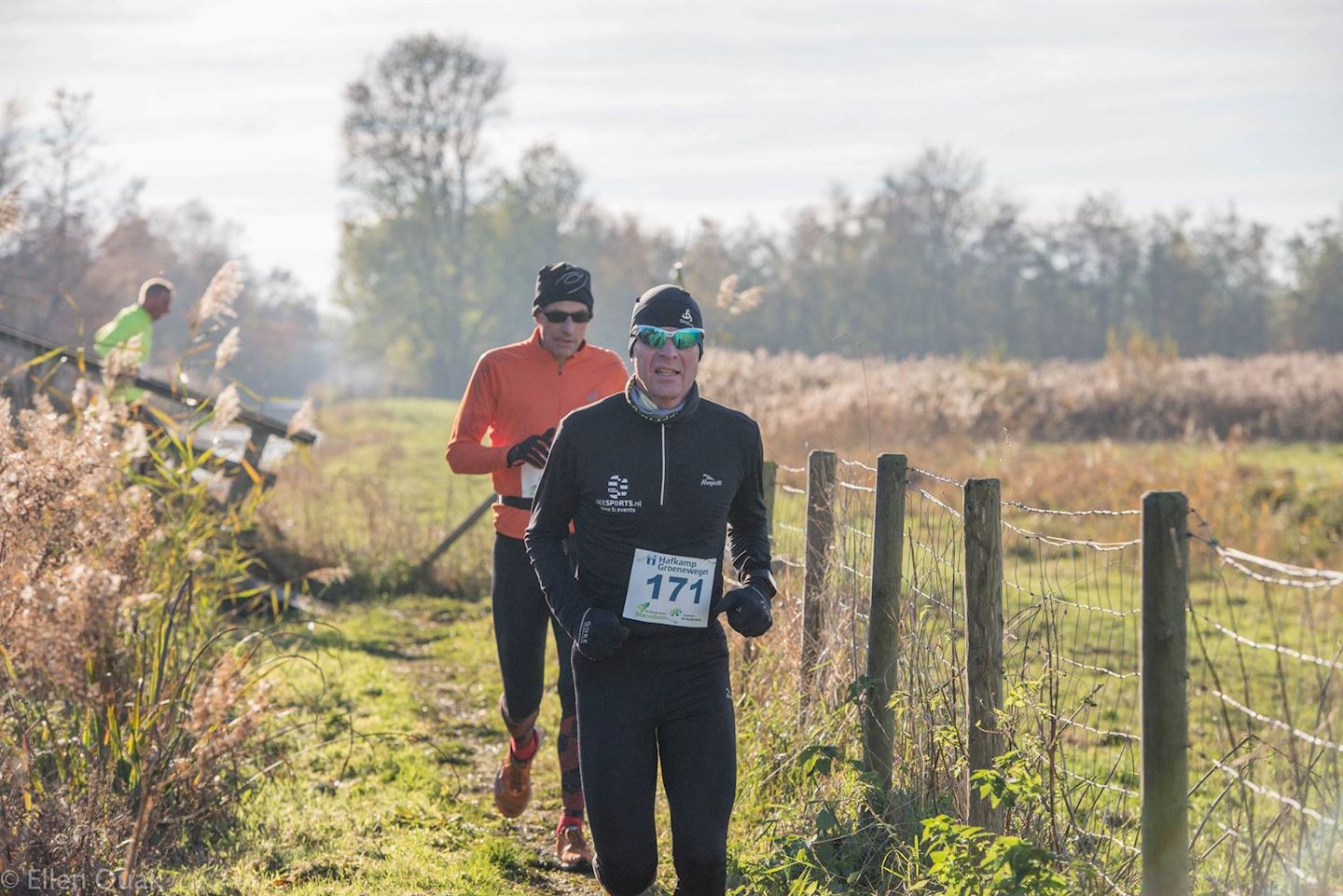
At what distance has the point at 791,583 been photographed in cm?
689

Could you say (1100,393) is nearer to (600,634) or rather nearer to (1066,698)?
(1066,698)

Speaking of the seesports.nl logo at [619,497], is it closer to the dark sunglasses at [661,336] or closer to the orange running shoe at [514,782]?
the dark sunglasses at [661,336]

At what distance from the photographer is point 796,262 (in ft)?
224

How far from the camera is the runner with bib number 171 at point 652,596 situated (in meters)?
4.16

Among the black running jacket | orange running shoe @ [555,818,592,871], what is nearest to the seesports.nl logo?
the black running jacket

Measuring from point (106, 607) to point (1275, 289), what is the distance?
72.9 m

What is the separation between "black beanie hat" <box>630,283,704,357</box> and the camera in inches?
168

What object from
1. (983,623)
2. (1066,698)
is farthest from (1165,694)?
(1066,698)

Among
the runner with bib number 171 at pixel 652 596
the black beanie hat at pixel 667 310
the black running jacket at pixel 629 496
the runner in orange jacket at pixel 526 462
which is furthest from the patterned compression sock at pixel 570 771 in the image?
the black beanie hat at pixel 667 310

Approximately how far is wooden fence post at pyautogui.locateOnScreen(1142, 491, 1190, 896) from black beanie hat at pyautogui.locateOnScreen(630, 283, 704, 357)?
153 centimetres

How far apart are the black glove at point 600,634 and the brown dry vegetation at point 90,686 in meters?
1.21

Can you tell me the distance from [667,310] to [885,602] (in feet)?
5.16

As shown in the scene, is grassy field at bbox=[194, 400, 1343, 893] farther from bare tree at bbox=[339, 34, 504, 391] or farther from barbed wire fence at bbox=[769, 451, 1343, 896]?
bare tree at bbox=[339, 34, 504, 391]

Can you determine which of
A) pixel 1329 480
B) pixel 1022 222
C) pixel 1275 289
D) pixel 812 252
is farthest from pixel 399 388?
Answer: pixel 1329 480
